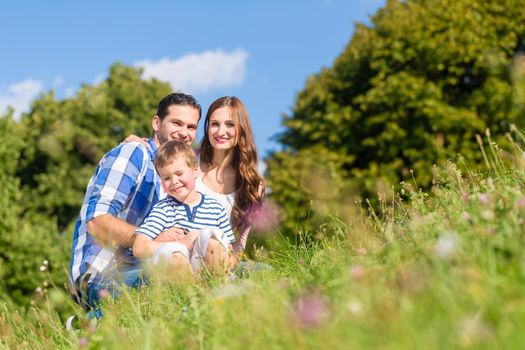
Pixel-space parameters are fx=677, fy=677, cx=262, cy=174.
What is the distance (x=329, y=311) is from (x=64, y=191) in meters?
24.5

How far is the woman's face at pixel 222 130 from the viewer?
21.4ft

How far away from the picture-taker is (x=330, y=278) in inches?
122

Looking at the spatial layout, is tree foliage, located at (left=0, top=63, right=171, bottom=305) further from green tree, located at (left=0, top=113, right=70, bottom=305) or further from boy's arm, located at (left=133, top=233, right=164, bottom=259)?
boy's arm, located at (left=133, top=233, right=164, bottom=259)

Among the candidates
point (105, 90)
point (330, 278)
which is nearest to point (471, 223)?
point (330, 278)

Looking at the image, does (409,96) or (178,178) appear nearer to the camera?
(178,178)

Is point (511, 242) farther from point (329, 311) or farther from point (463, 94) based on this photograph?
point (463, 94)

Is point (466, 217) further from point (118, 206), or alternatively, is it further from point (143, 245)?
point (118, 206)

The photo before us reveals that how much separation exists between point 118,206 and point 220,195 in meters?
1.06

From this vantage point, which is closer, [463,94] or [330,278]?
[330,278]

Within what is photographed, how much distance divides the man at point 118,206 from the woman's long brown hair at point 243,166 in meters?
0.39

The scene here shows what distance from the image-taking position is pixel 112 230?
5605 mm

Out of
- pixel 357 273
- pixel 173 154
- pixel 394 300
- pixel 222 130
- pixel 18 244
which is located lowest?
pixel 394 300

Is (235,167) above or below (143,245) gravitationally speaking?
above

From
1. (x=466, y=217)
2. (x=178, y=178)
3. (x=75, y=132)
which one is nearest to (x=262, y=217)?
(x=178, y=178)
